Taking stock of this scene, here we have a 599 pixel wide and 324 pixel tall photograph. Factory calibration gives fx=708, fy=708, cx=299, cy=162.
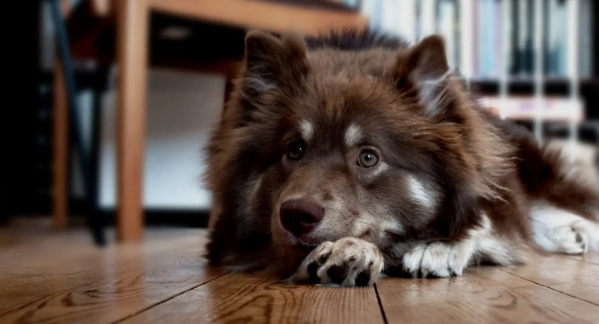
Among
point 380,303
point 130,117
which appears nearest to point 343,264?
point 380,303

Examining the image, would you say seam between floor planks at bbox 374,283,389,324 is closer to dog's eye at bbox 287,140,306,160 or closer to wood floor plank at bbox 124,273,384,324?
wood floor plank at bbox 124,273,384,324

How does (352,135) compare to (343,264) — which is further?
(352,135)

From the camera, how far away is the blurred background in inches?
158

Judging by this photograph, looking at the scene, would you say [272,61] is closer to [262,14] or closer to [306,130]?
[306,130]

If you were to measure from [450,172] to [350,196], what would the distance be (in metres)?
0.33

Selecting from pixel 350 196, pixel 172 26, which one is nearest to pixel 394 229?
pixel 350 196

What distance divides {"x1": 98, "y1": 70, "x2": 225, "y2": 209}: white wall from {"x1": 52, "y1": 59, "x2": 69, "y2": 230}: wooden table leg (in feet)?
1.69

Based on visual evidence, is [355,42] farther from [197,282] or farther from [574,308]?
[574,308]

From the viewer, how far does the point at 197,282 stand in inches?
69.9

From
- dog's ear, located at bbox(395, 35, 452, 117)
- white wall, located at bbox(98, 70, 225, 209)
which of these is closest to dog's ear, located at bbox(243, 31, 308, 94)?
dog's ear, located at bbox(395, 35, 452, 117)

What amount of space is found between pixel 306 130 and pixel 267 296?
1.99ft

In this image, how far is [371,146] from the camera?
196 cm

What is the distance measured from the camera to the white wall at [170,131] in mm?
5289

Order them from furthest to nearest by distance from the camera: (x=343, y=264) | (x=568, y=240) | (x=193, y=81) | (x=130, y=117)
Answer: (x=193, y=81), (x=130, y=117), (x=568, y=240), (x=343, y=264)
